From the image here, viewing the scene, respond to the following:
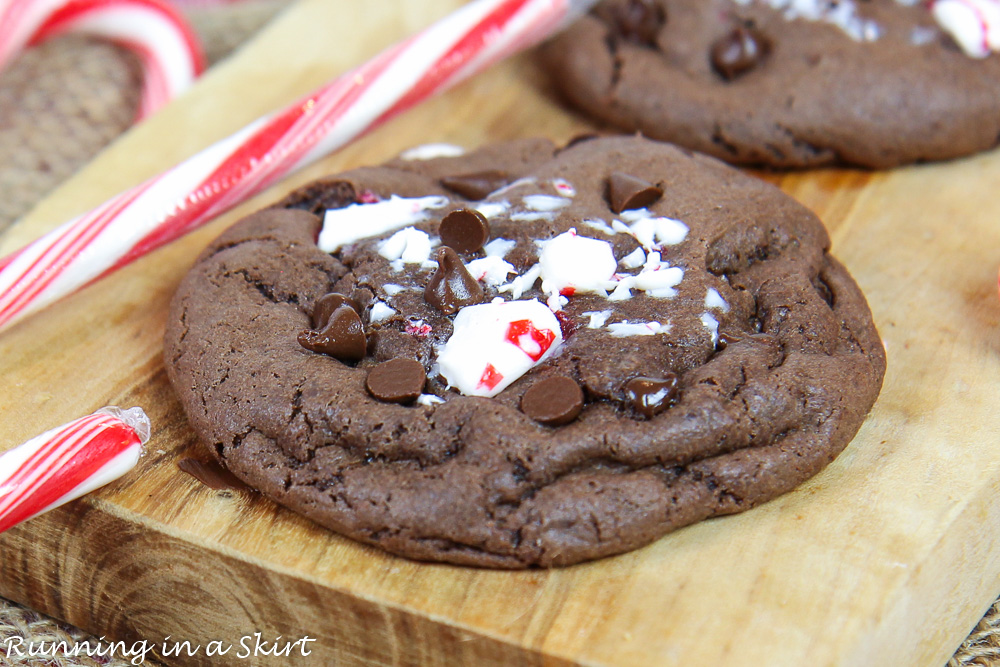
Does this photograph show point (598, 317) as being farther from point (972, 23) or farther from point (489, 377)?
point (972, 23)

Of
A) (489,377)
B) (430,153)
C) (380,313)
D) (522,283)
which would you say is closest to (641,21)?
(430,153)

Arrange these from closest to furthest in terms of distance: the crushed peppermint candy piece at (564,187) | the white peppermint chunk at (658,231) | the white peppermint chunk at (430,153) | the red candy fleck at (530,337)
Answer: the red candy fleck at (530,337) < the white peppermint chunk at (658,231) < the crushed peppermint candy piece at (564,187) < the white peppermint chunk at (430,153)

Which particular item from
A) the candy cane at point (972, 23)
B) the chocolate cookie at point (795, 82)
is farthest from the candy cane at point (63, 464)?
the candy cane at point (972, 23)

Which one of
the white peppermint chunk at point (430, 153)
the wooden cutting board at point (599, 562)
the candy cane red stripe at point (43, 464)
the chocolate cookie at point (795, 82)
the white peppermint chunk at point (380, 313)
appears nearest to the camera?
the wooden cutting board at point (599, 562)

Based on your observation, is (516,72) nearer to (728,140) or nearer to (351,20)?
(351,20)

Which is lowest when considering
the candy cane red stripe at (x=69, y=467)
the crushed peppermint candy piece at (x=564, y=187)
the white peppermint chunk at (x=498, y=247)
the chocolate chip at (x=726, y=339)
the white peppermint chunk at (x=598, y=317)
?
the chocolate chip at (x=726, y=339)

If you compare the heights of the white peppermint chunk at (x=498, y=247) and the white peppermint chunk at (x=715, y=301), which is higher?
the white peppermint chunk at (x=498, y=247)

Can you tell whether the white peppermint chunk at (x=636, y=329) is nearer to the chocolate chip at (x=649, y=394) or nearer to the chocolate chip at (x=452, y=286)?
the chocolate chip at (x=649, y=394)
